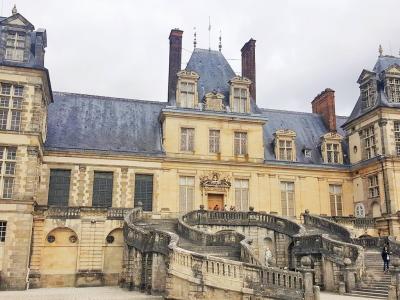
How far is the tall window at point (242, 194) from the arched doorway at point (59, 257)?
1053 cm

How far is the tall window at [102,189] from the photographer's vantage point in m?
26.8

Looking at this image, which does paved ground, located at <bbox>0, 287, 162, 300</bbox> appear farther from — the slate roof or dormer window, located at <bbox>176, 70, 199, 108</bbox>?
the slate roof

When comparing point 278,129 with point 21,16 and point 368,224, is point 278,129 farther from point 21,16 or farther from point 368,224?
point 21,16

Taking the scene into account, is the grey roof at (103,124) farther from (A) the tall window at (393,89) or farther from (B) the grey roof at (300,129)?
(A) the tall window at (393,89)

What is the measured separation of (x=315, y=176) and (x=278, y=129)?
4.38 m

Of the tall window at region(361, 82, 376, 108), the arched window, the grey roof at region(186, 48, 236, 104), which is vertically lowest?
the arched window

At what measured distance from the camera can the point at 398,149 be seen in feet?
93.6

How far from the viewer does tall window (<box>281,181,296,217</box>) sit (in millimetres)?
29938

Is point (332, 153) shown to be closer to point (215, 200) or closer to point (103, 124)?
point (215, 200)

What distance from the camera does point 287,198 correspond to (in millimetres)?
30250

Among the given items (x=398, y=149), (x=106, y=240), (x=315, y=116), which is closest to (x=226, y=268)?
(x=106, y=240)

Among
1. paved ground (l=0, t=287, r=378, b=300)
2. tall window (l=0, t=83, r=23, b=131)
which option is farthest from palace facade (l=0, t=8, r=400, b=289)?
paved ground (l=0, t=287, r=378, b=300)

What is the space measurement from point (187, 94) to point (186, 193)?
22.1 feet

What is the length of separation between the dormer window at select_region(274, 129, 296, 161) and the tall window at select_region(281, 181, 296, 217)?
1982 mm
